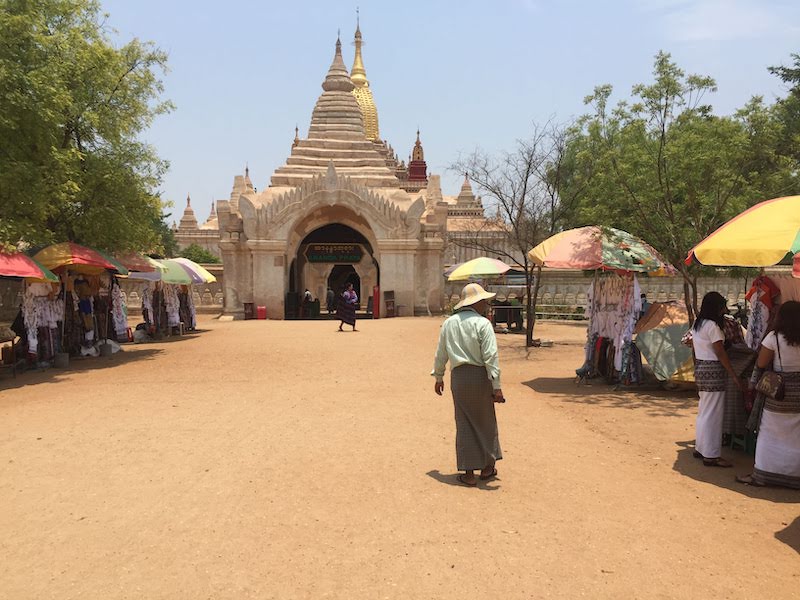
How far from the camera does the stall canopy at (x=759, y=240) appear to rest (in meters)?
5.90

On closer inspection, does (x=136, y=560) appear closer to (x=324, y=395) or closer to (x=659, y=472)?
(x=659, y=472)

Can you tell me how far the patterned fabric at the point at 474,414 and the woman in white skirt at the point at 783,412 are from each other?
7.37 feet

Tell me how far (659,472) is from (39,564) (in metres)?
4.93

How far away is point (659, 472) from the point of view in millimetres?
6289

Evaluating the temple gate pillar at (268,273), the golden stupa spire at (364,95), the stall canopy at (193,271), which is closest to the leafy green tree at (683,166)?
the stall canopy at (193,271)

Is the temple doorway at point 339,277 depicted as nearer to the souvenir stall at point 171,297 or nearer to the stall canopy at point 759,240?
the souvenir stall at point 171,297

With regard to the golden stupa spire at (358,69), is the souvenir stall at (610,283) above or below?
below

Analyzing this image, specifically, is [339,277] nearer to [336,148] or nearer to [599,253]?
[336,148]

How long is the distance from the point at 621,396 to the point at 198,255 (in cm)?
3950

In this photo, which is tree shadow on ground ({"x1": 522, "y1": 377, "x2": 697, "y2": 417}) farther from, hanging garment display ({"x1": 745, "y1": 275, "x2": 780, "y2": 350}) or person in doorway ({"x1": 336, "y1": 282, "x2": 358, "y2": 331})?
person in doorway ({"x1": 336, "y1": 282, "x2": 358, "y2": 331})

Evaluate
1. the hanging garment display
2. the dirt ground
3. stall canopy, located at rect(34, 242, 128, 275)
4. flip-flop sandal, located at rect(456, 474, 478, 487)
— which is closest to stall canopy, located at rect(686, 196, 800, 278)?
the hanging garment display

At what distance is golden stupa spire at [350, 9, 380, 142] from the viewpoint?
153ft

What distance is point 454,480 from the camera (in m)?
5.91

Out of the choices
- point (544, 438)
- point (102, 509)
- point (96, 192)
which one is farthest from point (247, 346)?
point (102, 509)
